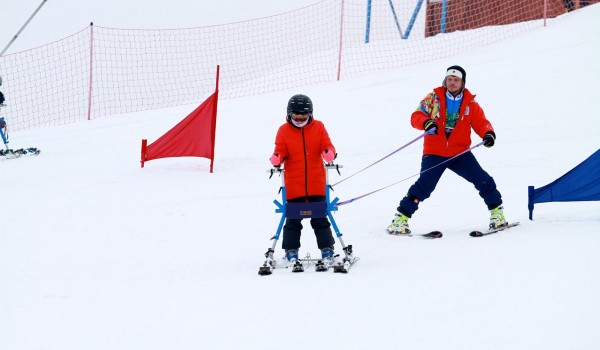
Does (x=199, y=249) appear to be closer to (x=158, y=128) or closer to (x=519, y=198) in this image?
(x=519, y=198)

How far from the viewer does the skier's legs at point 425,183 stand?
6.47 meters

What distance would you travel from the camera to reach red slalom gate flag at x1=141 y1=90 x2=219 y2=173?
30.9ft

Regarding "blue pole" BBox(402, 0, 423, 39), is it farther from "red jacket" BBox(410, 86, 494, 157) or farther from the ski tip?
the ski tip

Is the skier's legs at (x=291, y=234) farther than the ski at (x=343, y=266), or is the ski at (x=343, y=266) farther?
the skier's legs at (x=291, y=234)

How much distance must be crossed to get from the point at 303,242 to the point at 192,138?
10.8ft

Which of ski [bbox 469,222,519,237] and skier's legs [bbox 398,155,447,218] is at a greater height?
skier's legs [bbox 398,155,447,218]

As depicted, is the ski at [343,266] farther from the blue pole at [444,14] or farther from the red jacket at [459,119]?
the blue pole at [444,14]

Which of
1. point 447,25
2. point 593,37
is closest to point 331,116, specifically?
point 593,37

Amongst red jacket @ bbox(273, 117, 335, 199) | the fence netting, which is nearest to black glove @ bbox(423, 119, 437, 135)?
red jacket @ bbox(273, 117, 335, 199)

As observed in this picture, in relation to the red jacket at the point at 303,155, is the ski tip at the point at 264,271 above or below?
below

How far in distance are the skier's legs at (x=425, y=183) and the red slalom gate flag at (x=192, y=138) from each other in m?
3.43

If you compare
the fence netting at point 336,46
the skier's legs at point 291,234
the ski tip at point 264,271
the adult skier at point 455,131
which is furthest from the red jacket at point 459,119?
the fence netting at point 336,46

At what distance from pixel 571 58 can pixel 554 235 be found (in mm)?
7491

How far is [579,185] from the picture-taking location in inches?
255
